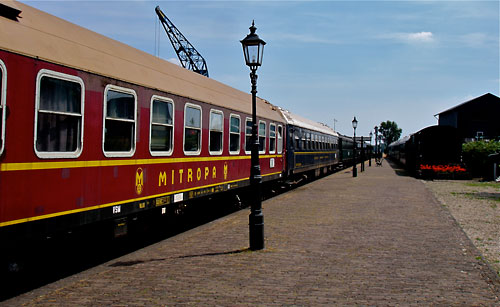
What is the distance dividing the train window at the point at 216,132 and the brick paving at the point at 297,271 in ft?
6.34

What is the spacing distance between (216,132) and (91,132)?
471cm

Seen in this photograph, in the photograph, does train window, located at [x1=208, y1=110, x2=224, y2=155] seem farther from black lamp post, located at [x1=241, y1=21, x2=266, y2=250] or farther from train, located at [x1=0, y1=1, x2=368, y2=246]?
black lamp post, located at [x1=241, y1=21, x2=266, y2=250]

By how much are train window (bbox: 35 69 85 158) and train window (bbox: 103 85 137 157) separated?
60 cm

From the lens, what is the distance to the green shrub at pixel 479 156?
A: 2818 cm

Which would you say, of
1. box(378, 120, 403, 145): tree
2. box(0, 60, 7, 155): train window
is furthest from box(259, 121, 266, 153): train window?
box(378, 120, 403, 145): tree

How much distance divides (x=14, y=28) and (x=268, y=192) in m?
12.9

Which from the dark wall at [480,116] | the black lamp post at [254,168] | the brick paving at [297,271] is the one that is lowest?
the brick paving at [297,271]

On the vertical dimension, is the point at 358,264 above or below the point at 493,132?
below

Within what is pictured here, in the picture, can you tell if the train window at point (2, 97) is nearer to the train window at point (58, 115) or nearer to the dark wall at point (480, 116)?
the train window at point (58, 115)

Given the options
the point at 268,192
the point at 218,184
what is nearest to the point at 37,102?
the point at 218,184

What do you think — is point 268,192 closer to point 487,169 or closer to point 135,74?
point 135,74

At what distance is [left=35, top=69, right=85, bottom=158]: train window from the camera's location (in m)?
5.55

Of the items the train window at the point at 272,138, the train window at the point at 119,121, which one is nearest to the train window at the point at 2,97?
the train window at the point at 119,121

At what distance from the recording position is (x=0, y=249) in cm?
520
